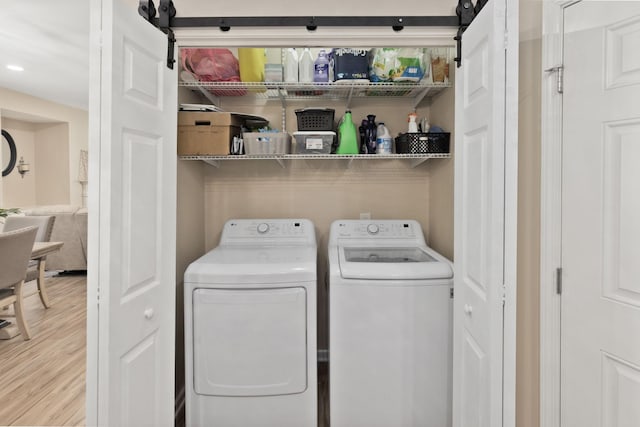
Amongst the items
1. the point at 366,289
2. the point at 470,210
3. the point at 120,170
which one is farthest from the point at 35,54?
the point at 470,210

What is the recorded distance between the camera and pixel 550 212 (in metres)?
1.29

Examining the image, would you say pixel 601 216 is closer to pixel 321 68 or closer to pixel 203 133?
pixel 321 68

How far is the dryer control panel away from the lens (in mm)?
2357

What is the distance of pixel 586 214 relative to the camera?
1200 millimetres

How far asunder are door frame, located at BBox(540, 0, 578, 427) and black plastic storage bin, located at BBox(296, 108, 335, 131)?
1.14 m

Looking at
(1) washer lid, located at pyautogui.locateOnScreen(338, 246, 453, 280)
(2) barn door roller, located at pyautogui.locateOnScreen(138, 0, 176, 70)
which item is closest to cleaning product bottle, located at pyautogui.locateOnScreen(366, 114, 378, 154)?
(1) washer lid, located at pyautogui.locateOnScreen(338, 246, 453, 280)

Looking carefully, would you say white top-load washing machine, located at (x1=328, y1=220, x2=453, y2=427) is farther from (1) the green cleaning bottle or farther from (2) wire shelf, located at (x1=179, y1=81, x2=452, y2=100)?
(2) wire shelf, located at (x1=179, y1=81, x2=452, y2=100)

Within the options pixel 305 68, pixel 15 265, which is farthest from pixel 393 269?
pixel 15 265

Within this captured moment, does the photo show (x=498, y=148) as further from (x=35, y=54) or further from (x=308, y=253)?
(x=35, y=54)

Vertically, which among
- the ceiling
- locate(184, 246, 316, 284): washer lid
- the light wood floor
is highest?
the ceiling

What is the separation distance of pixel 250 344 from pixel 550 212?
1.38 meters

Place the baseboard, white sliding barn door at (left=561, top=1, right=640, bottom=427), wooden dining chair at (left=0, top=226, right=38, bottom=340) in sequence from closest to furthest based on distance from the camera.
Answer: white sliding barn door at (left=561, top=1, right=640, bottom=427)
the baseboard
wooden dining chair at (left=0, top=226, right=38, bottom=340)

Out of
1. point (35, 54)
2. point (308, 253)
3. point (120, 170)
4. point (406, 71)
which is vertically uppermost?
point (35, 54)

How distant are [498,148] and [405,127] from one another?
1.47 meters
